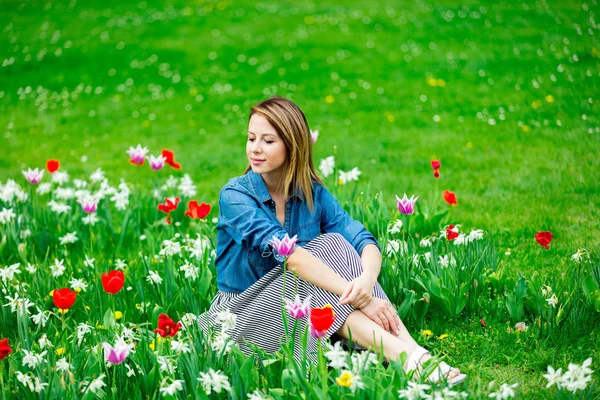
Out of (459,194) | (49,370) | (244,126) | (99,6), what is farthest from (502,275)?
(99,6)

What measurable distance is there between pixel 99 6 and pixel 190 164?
9.00m

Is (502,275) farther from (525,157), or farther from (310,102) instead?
(310,102)

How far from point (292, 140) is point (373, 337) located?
965 mm

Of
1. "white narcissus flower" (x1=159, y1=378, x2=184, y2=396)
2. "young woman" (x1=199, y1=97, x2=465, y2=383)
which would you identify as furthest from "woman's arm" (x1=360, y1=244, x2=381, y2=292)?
"white narcissus flower" (x1=159, y1=378, x2=184, y2=396)

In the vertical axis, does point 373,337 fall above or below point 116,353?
below

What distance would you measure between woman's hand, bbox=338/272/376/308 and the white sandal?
0.96ft

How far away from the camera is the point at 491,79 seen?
29.4 feet

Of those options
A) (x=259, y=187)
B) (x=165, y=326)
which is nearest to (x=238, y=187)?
(x=259, y=187)

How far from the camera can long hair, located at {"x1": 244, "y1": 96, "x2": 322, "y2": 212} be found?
3.36 m

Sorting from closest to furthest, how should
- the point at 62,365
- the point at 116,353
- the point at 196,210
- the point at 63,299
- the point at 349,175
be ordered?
the point at 116,353, the point at 62,365, the point at 63,299, the point at 196,210, the point at 349,175

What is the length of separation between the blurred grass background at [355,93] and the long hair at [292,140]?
1384 millimetres

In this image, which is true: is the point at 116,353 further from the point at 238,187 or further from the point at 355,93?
the point at 355,93

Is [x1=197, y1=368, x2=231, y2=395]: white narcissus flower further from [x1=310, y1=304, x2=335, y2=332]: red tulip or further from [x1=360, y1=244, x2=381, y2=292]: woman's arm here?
[x1=360, y1=244, x2=381, y2=292]: woman's arm

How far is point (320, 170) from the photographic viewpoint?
195 inches
